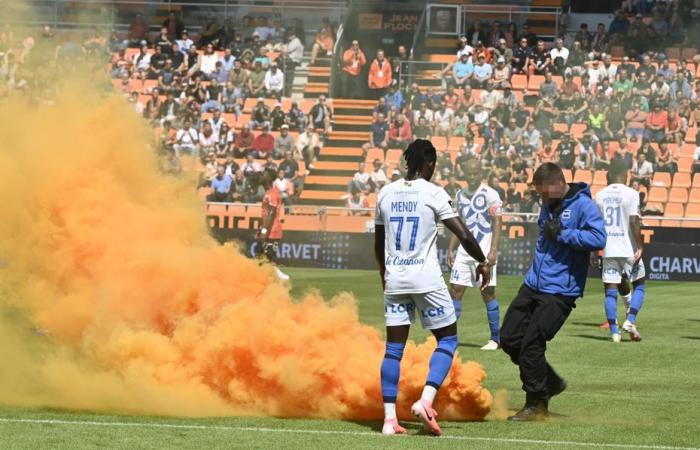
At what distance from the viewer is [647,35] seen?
36375 mm

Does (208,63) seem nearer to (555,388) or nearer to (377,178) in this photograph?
(377,178)

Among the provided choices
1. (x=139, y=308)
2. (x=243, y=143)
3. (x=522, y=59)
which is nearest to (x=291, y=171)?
(x=243, y=143)

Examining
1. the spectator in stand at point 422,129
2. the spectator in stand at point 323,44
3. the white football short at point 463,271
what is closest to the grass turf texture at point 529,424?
the white football short at point 463,271

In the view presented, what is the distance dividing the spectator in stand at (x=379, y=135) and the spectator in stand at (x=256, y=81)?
378 centimetres

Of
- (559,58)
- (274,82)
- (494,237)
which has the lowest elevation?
(494,237)

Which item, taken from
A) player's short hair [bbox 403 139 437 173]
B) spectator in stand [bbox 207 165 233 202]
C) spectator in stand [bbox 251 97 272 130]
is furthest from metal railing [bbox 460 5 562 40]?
player's short hair [bbox 403 139 437 173]

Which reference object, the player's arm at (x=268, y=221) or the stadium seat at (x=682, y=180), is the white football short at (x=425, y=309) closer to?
the player's arm at (x=268, y=221)

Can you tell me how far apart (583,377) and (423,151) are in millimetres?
4651

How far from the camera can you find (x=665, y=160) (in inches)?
1267

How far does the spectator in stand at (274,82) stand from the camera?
3728cm

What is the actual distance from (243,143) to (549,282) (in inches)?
966

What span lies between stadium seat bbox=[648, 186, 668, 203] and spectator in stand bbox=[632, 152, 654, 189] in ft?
0.68

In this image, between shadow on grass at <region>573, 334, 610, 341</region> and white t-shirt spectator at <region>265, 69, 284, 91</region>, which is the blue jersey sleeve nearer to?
shadow on grass at <region>573, 334, 610, 341</region>

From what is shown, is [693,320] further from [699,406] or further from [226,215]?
[226,215]
